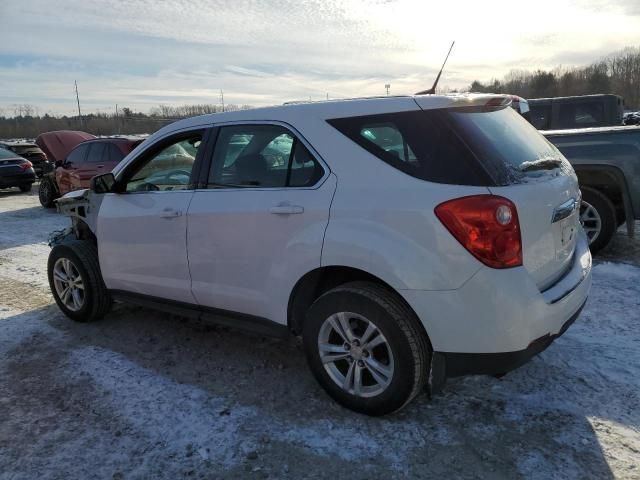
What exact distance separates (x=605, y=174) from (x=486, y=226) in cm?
421

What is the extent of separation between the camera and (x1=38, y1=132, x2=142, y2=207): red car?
1098 cm

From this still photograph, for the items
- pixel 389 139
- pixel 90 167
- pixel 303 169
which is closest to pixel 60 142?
pixel 90 167

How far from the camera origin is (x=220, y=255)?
3.51 meters

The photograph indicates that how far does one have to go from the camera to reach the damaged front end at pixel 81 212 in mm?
4562

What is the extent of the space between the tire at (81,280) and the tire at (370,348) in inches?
91.7

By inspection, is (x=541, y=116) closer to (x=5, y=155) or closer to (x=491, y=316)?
(x=491, y=316)

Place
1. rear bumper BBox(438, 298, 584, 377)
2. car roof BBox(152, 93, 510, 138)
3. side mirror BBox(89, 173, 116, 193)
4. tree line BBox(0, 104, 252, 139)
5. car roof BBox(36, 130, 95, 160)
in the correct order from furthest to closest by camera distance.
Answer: tree line BBox(0, 104, 252, 139), car roof BBox(36, 130, 95, 160), side mirror BBox(89, 173, 116, 193), car roof BBox(152, 93, 510, 138), rear bumper BBox(438, 298, 584, 377)

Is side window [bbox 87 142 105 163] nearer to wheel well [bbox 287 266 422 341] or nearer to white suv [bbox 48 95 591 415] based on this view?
white suv [bbox 48 95 591 415]

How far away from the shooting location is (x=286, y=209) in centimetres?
312

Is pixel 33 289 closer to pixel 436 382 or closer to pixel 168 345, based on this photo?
pixel 168 345

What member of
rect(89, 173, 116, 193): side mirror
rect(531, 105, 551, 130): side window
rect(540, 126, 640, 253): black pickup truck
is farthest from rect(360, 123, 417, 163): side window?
rect(531, 105, 551, 130): side window

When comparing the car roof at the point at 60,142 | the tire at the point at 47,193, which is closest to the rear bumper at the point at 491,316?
the tire at the point at 47,193

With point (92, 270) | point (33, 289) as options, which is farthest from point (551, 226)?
point (33, 289)

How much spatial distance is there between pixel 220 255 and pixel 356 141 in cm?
119
